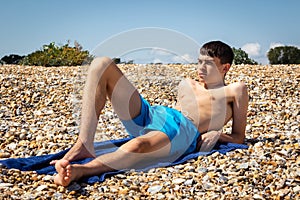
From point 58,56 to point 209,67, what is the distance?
6895 millimetres

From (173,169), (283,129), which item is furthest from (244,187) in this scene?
(283,129)

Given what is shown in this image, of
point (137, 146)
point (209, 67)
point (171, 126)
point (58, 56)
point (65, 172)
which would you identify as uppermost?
point (58, 56)

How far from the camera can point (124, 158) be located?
3252 millimetres

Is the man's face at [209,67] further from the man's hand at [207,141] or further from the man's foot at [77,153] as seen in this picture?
the man's foot at [77,153]

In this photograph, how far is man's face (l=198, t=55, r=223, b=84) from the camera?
376cm

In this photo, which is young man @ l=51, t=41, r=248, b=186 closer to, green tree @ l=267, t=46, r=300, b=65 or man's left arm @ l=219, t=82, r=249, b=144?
man's left arm @ l=219, t=82, r=249, b=144

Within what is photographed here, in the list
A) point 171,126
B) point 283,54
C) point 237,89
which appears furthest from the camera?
point 283,54

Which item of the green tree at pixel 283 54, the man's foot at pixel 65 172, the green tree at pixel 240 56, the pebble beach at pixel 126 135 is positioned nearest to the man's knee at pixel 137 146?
the pebble beach at pixel 126 135

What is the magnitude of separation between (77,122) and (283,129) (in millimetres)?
2246

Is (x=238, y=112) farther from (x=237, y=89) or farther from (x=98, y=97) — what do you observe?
(x=98, y=97)

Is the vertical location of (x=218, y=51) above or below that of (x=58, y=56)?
below

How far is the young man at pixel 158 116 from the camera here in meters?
3.20

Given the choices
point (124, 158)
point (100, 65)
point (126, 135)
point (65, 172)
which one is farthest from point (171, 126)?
point (126, 135)

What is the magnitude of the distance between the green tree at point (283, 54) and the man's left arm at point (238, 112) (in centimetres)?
946
